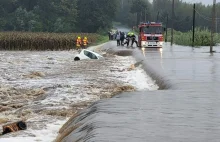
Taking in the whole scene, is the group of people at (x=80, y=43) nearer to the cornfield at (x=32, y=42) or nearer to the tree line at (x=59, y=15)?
the cornfield at (x=32, y=42)

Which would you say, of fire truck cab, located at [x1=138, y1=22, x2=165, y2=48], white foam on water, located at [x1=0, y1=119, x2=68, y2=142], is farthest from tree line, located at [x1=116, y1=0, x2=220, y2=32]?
white foam on water, located at [x1=0, y1=119, x2=68, y2=142]

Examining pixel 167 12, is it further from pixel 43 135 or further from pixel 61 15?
pixel 43 135

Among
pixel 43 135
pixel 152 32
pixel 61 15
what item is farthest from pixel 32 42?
pixel 61 15

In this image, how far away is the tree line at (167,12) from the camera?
112 metres

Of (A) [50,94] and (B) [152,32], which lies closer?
(A) [50,94]

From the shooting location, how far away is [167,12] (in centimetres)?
11325

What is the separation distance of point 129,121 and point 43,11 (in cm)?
9914

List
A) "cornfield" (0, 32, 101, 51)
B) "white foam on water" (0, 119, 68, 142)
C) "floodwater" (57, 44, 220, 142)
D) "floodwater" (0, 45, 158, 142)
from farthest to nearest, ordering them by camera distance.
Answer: "cornfield" (0, 32, 101, 51) → "floodwater" (0, 45, 158, 142) → "white foam on water" (0, 119, 68, 142) → "floodwater" (57, 44, 220, 142)

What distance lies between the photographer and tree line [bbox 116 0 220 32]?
11250 cm

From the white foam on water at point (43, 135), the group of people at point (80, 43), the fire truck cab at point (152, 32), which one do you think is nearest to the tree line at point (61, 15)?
the group of people at point (80, 43)

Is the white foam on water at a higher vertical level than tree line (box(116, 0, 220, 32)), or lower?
lower

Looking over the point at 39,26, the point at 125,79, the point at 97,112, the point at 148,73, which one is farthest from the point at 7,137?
the point at 39,26

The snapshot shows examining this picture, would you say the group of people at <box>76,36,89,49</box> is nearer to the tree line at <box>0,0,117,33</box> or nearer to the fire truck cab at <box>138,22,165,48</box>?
the fire truck cab at <box>138,22,165,48</box>

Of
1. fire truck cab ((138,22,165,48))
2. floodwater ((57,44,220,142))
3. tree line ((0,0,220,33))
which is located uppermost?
tree line ((0,0,220,33))
